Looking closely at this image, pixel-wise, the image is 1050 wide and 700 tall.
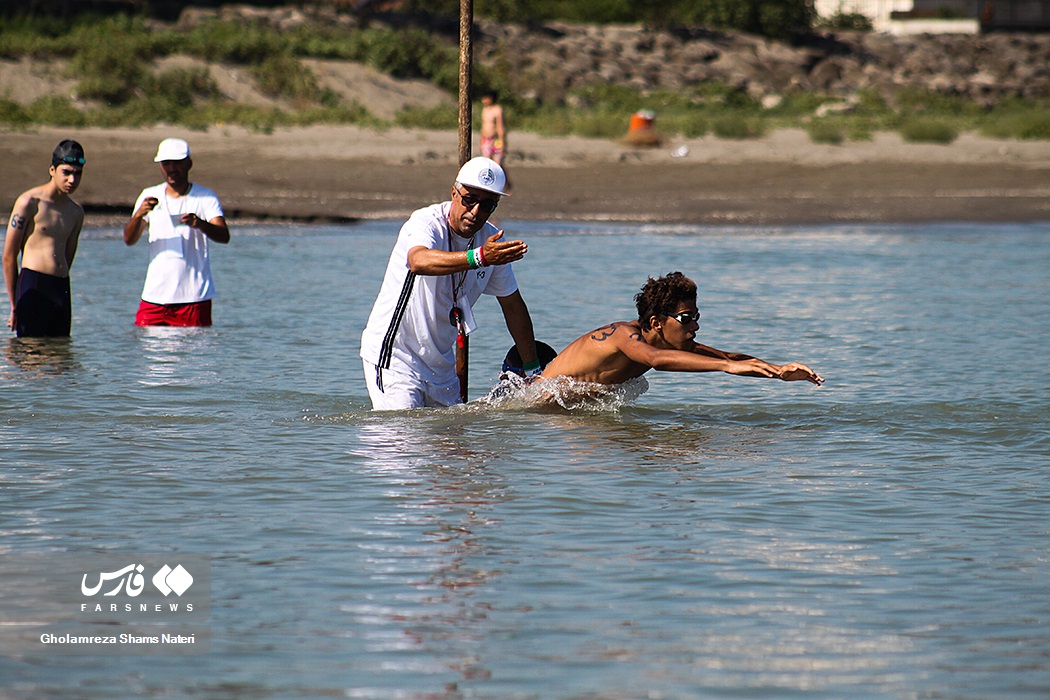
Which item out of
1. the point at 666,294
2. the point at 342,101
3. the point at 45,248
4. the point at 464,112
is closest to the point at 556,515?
the point at 666,294

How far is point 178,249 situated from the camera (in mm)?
10719

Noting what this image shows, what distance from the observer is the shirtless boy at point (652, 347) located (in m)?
7.83

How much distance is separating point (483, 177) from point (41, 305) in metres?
5.33

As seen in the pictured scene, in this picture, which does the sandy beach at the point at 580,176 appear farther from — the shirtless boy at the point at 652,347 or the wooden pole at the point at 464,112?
the shirtless boy at the point at 652,347

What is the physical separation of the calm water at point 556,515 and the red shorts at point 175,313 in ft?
0.86

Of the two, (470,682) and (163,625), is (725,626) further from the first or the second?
(163,625)

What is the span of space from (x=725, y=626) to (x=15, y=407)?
5513 mm

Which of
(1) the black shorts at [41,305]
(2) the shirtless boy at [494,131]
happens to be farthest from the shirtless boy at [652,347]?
(2) the shirtless boy at [494,131]

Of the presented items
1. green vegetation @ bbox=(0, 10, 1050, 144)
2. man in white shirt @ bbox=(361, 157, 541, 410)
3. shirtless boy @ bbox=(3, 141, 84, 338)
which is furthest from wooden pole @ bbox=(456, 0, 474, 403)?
green vegetation @ bbox=(0, 10, 1050, 144)

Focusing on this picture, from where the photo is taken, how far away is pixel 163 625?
5.05 m

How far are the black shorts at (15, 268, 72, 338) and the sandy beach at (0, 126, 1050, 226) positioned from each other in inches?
416

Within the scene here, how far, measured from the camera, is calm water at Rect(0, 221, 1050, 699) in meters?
4.70

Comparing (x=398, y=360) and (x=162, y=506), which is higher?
(x=398, y=360)


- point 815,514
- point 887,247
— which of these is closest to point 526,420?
point 815,514
